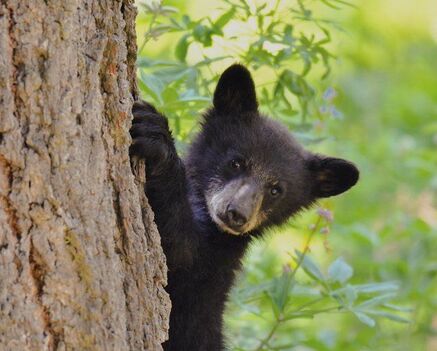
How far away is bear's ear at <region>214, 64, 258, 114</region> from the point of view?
4.91 metres

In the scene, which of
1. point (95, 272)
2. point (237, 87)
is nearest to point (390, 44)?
point (237, 87)

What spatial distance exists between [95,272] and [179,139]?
2.34m

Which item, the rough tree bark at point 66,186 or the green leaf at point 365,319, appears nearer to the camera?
the rough tree bark at point 66,186

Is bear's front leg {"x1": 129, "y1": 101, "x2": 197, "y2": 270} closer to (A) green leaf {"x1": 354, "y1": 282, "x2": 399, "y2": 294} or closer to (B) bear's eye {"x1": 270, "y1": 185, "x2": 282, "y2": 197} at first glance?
(B) bear's eye {"x1": 270, "y1": 185, "x2": 282, "y2": 197}

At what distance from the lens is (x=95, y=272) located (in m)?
2.95

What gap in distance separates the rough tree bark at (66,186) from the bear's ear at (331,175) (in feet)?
7.97

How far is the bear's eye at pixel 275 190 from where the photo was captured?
5.12m

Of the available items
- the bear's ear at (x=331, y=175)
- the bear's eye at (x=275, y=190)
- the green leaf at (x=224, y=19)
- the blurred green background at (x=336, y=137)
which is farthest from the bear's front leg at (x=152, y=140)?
the bear's ear at (x=331, y=175)

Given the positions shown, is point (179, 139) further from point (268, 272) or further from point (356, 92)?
point (356, 92)

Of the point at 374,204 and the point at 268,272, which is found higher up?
the point at 268,272

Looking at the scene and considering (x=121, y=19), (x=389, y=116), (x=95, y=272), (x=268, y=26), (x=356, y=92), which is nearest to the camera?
(x=95, y=272)

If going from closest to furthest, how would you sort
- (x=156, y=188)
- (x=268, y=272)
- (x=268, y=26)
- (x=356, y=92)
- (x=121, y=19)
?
(x=121, y=19)
(x=156, y=188)
(x=268, y=26)
(x=268, y=272)
(x=356, y=92)

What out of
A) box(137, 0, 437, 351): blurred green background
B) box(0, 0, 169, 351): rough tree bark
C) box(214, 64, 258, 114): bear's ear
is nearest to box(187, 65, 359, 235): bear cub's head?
box(214, 64, 258, 114): bear's ear

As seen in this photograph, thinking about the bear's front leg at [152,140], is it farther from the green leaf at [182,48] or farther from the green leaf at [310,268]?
the green leaf at [310,268]
